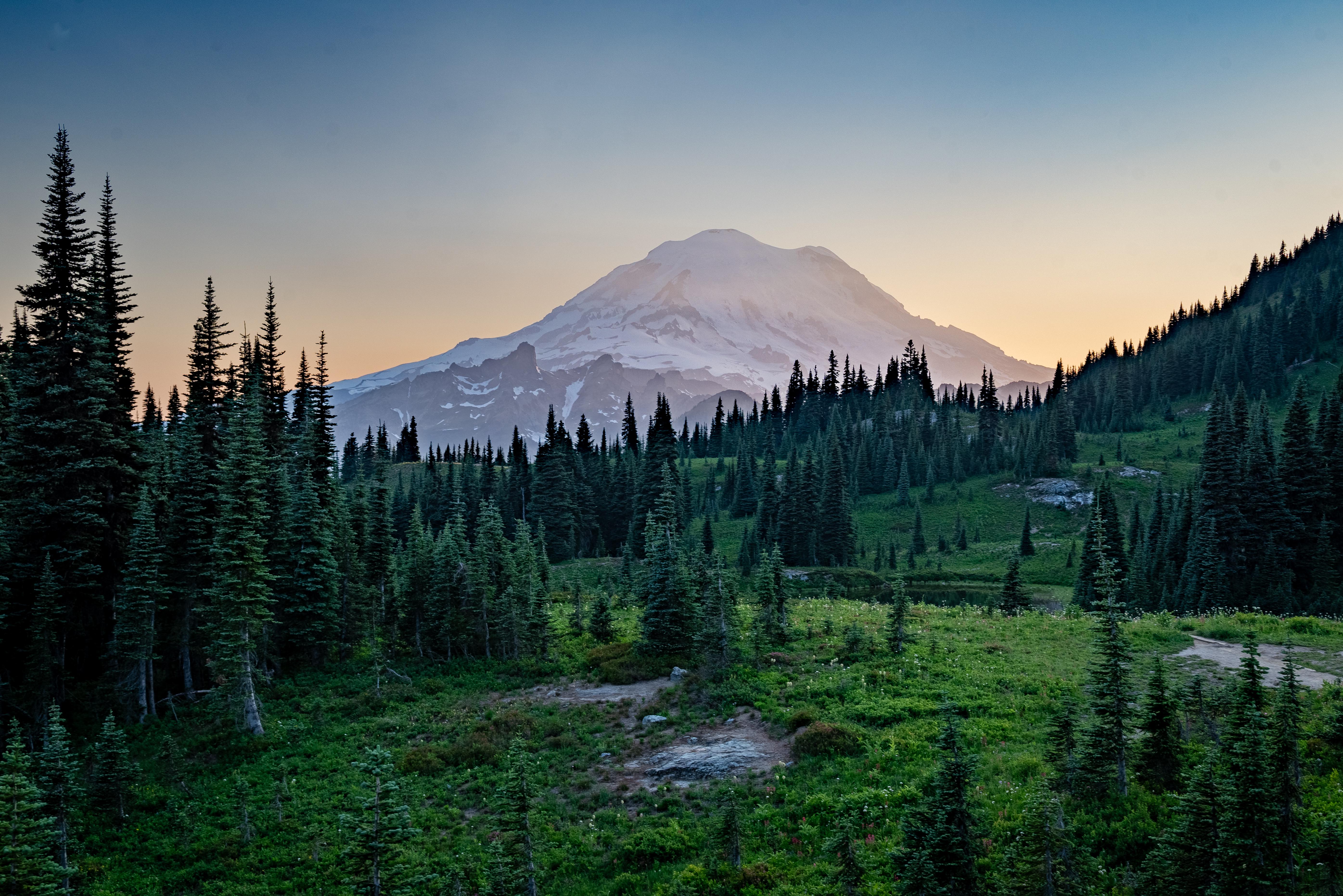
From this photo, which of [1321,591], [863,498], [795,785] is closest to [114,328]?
[795,785]

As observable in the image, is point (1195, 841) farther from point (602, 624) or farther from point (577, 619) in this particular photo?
point (577, 619)

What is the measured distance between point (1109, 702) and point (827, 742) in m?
9.19

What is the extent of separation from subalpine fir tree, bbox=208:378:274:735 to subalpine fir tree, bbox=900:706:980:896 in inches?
1128

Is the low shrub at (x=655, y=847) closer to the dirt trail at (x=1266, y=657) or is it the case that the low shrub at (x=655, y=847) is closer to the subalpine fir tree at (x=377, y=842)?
the subalpine fir tree at (x=377, y=842)

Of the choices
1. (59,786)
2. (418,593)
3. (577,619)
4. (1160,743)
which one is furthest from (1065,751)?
(418,593)

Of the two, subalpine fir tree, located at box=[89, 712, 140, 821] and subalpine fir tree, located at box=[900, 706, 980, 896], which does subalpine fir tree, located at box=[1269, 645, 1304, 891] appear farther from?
subalpine fir tree, located at box=[89, 712, 140, 821]

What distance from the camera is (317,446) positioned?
49.0 metres

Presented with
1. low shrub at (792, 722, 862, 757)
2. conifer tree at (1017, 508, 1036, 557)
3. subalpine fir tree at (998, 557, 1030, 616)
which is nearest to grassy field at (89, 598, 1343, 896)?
low shrub at (792, 722, 862, 757)

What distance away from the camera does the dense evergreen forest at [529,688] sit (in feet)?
46.7

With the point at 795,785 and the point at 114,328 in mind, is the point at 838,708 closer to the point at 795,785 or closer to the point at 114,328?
the point at 795,785

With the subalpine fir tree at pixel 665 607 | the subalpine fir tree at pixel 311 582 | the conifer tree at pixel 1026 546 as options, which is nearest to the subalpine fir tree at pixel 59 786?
the subalpine fir tree at pixel 311 582

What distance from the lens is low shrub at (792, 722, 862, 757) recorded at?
869 inches

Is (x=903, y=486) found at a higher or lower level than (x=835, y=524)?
higher

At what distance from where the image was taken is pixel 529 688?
3491cm
